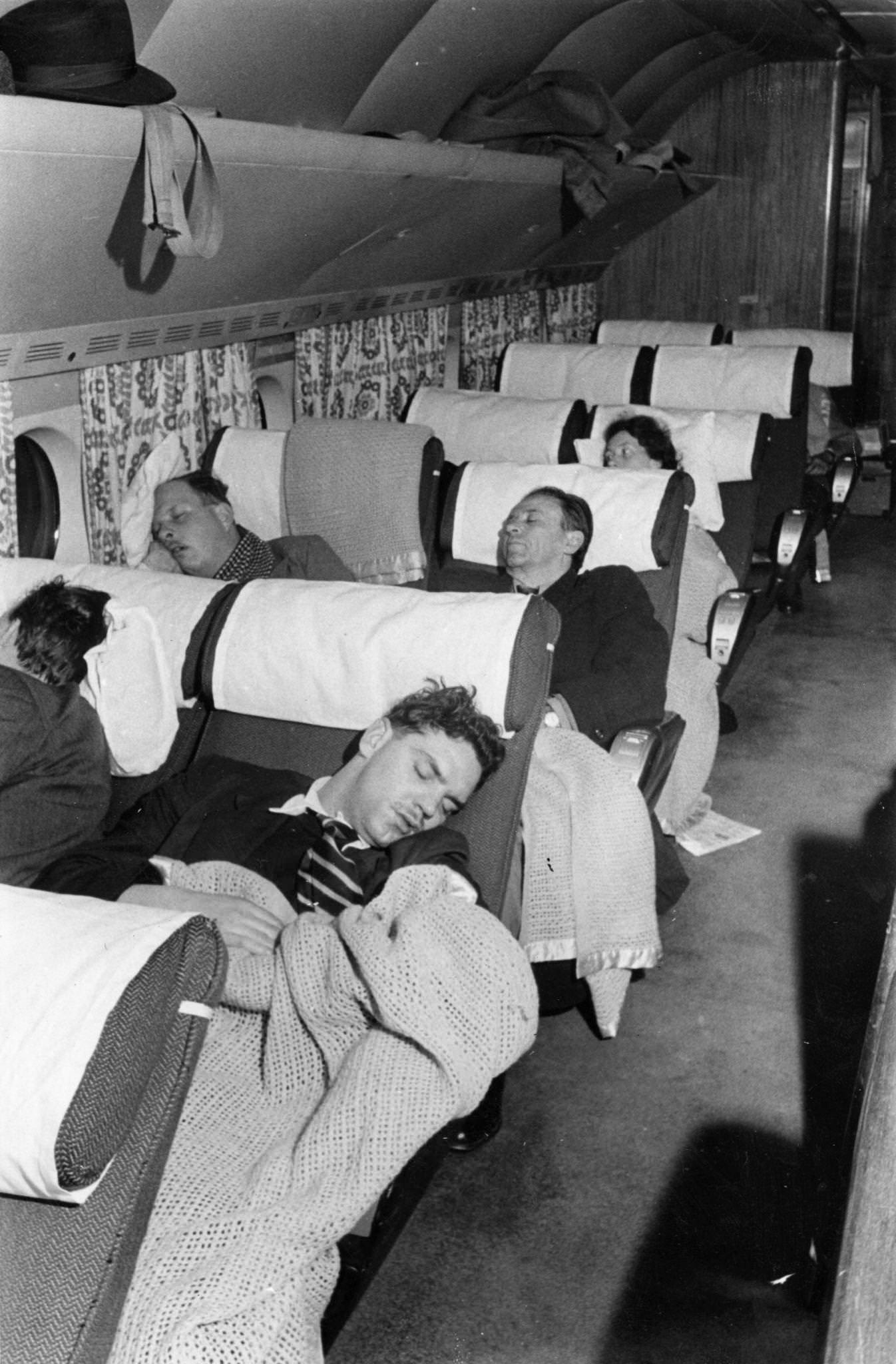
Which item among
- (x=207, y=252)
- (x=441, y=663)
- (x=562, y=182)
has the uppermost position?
(x=562, y=182)

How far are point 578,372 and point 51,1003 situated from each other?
5.00 m

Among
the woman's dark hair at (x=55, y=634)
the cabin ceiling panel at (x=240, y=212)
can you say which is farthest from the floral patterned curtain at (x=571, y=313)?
the woman's dark hair at (x=55, y=634)

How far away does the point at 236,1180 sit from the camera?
1.58 m

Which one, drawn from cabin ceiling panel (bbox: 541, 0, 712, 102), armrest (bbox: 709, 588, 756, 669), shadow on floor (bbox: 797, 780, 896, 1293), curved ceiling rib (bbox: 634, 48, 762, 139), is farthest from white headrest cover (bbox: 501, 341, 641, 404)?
curved ceiling rib (bbox: 634, 48, 762, 139)

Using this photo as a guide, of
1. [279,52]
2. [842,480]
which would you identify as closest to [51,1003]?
[279,52]

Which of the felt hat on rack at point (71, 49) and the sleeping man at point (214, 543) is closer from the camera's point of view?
the felt hat on rack at point (71, 49)

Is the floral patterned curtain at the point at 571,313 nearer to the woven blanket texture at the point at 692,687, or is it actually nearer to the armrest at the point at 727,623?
the woven blanket texture at the point at 692,687

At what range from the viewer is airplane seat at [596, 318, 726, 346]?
710 cm

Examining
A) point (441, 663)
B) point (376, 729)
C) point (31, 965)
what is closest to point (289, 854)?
point (376, 729)

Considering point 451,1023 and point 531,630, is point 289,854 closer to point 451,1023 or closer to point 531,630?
point 531,630

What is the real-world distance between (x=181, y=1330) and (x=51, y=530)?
2922 mm

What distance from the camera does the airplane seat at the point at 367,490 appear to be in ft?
13.7

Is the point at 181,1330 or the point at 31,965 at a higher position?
the point at 31,965

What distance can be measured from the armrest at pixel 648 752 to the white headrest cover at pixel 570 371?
2962 millimetres
